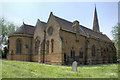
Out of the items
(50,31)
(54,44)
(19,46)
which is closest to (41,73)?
(54,44)

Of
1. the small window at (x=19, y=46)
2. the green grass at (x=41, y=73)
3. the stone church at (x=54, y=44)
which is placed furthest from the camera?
the small window at (x=19, y=46)

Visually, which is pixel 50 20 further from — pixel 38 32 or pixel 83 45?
pixel 83 45

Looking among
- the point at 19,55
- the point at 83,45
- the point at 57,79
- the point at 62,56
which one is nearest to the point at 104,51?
the point at 83,45

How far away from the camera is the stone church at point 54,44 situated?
23.5 meters

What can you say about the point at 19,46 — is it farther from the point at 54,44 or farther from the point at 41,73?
the point at 41,73

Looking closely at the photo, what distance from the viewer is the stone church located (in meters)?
23.5

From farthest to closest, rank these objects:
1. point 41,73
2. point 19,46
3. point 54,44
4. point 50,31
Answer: point 19,46 < point 50,31 < point 54,44 < point 41,73

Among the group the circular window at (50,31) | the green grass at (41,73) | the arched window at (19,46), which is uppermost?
the circular window at (50,31)

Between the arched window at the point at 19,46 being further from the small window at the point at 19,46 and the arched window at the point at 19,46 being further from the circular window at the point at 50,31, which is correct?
the circular window at the point at 50,31

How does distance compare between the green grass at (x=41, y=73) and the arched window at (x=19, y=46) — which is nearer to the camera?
the green grass at (x=41, y=73)

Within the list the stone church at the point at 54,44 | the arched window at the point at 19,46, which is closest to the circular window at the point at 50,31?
the stone church at the point at 54,44

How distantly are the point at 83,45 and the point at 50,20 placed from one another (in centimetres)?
1179

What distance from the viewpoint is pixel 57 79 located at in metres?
8.88

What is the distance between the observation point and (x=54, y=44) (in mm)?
24094
